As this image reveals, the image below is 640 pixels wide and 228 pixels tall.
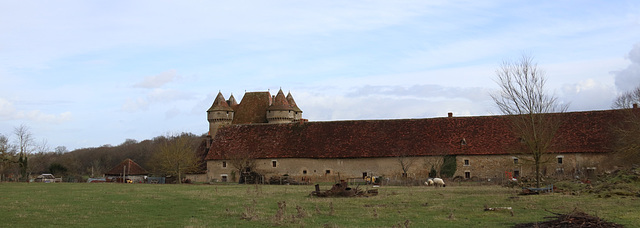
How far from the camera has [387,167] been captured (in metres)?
50.8

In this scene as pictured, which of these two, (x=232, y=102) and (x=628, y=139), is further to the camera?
(x=232, y=102)


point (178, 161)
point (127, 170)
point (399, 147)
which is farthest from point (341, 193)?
point (127, 170)

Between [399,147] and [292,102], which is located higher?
[292,102]

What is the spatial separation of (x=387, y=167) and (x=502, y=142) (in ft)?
31.8

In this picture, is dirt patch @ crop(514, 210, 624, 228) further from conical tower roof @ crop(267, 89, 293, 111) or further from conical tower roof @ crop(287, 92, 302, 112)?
conical tower roof @ crop(287, 92, 302, 112)

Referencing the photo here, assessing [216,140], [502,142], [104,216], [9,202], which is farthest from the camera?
[216,140]

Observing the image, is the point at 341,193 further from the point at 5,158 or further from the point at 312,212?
the point at 5,158

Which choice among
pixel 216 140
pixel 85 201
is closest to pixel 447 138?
pixel 216 140

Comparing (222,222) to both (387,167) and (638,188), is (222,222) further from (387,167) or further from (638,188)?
(387,167)

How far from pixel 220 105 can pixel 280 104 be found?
682cm

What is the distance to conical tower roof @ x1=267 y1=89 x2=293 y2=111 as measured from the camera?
64.4 meters

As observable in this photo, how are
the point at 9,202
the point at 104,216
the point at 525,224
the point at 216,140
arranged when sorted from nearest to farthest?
the point at 525,224 < the point at 104,216 < the point at 9,202 < the point at 216,140

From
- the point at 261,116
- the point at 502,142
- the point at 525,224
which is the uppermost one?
the point at 261,116

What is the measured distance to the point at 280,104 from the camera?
64875 mm
